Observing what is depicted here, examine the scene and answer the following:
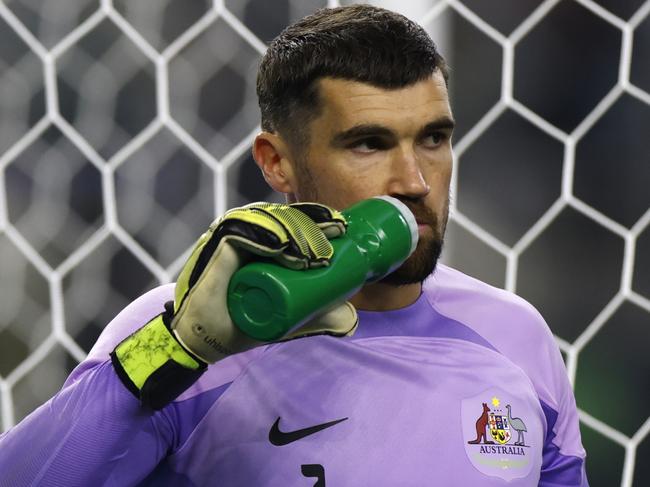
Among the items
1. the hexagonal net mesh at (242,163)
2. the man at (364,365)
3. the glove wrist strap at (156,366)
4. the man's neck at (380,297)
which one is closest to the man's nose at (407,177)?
the man at (364,365)

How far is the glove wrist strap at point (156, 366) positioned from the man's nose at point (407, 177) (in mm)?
240

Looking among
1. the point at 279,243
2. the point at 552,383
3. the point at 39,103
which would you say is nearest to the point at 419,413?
the point at 552,383

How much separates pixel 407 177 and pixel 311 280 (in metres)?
0.21

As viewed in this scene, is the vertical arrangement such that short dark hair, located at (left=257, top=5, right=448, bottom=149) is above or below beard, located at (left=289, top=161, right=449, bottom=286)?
above

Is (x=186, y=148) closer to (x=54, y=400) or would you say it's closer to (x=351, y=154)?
(x=351, y=154)

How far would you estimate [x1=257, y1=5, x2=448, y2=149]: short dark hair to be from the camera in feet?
2.23

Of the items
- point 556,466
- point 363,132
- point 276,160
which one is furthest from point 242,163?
point 556,466

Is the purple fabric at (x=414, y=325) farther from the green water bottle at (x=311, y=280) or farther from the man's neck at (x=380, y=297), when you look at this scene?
the green water bottle at (x=311, y=280)

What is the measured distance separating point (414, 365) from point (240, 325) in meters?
0.28

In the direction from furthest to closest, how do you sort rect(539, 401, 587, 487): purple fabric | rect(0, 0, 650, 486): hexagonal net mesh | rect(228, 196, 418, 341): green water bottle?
rect(0, 0, 650, 486): hexagonal net mesh
rect(539, 401, 587, 487): purple fabric
rect(228, 196, 418, 341): green water bottle

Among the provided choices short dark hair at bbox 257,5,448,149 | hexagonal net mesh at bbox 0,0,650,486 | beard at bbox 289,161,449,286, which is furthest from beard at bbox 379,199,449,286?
hexagonal net mesh at bbox 0,0,650,486

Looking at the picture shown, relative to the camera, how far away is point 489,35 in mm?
1155

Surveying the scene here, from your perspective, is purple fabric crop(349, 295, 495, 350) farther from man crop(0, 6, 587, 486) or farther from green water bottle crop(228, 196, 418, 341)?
green water bottle crop(228, 196, 418, 341)

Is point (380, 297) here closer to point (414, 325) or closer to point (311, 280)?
point (414, 325)
